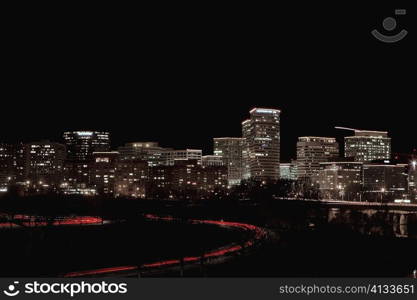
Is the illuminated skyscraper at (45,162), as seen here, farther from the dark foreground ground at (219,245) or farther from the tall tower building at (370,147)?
the tall tower building at (370,147)

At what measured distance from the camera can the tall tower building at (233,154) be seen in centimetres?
19112

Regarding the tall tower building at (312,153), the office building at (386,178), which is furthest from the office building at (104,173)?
the tall tower building at (312,153)

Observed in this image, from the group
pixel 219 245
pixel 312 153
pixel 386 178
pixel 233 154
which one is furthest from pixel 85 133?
pixel 219 245

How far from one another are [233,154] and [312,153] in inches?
1259

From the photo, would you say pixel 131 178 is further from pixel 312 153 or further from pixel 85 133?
pixel 312 153

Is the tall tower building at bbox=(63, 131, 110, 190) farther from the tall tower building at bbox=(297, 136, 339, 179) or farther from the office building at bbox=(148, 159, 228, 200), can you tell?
the tall tower building at bbox=(297, 136, 339, 179)

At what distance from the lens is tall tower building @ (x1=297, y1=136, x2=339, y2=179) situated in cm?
19338

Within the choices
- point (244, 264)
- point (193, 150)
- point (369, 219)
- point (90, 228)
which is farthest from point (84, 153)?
point (244, 264)

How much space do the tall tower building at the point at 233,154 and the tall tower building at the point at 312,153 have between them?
23728 mm

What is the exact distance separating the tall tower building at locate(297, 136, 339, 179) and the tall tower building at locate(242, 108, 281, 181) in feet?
54.8

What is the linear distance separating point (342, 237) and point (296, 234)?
403 centimetres

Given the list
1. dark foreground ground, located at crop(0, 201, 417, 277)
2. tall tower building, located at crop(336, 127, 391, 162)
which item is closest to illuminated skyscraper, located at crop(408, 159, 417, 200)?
tall tower building, located at crop(336, 127, 391, 162)

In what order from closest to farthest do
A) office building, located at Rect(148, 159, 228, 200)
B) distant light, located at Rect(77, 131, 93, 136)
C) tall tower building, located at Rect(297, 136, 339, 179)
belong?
office building, located at Rect(148, 159, 228, 200), distant light, located at Rect(77, 131, 93, 136), tall tower building, located at Rect(297, 136, 339, 179)

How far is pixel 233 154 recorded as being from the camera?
19638 centimetres
